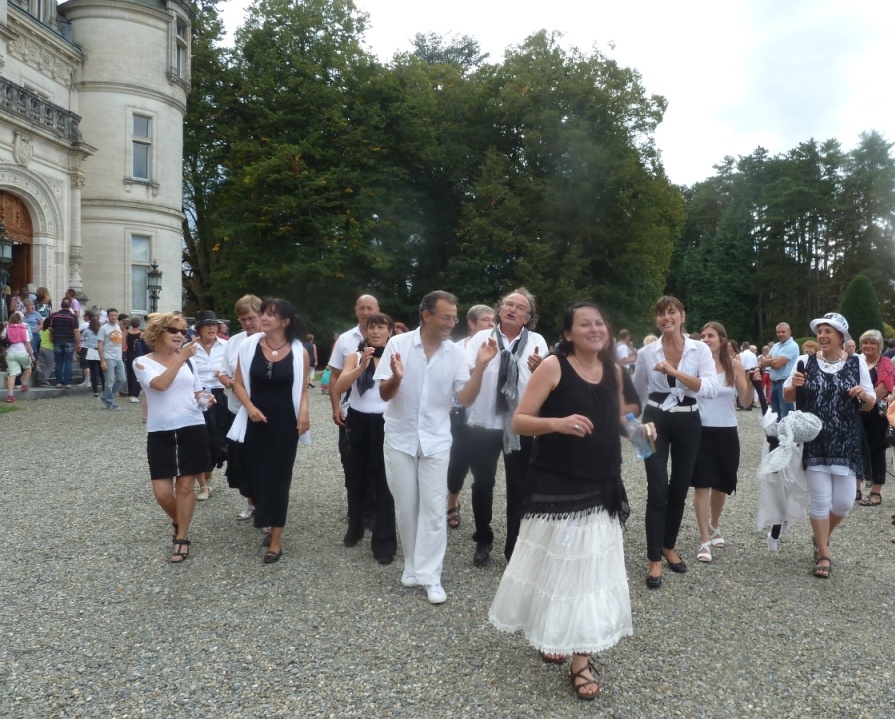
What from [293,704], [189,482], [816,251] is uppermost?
[816,251]

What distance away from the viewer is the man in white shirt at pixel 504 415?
16.5ft

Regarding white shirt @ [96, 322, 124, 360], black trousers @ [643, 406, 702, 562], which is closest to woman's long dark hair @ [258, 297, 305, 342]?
black trousers @ [643, 406, 702, 562]

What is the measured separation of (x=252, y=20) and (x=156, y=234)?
10.4 meters

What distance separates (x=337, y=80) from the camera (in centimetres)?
2834

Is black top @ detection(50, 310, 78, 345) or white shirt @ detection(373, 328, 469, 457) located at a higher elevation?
black top @ detection(50, 310, 78, 345)

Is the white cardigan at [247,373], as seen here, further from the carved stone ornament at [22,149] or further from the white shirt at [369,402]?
the carved stone ornament at [22,149]

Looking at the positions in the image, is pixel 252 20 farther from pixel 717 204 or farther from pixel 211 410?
pixel 717 204

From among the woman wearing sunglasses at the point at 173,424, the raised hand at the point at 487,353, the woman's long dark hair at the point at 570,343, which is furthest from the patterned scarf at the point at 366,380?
the woman's long dark hair at the point at 570,343

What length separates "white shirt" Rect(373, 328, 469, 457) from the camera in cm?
470

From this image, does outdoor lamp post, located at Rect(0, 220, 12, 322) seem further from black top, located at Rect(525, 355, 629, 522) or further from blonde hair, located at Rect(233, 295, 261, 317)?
black top, located at Rect(525, 355, 629, 522)

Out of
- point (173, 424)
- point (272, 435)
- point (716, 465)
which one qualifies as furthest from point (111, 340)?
point (716, 465)

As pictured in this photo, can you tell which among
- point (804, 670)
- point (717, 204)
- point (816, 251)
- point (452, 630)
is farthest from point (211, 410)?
point (717, 204)

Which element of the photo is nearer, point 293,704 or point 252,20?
point 293,704

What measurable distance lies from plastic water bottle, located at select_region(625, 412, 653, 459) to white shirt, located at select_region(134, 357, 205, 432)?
3295 millimetres
